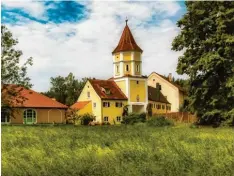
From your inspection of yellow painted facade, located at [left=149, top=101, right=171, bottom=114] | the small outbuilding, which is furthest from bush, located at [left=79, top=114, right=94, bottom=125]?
yellow painted facade, located at [left=149, top=101, right=171, bottom=114]

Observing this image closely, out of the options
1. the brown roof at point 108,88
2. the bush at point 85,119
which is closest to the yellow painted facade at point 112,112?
the brown roof at point 108,88

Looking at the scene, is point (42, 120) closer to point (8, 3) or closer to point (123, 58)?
point (123, 58)

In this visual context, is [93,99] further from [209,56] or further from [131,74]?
[209,56]

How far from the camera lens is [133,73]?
184ft

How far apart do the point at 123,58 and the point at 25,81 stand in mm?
32016

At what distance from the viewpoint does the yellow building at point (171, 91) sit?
65.5m

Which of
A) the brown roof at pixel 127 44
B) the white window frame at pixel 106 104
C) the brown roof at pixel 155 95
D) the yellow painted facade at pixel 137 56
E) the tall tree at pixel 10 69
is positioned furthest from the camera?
the brown roof at pixel 155 95

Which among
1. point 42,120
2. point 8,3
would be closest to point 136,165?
point 8,3

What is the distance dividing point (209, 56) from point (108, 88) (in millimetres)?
29233

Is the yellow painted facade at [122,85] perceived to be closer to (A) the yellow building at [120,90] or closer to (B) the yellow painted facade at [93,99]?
(A) the yellow building at [120,90]

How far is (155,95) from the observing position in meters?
63.1

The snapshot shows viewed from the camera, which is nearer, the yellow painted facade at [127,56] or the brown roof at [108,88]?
the brown roof at [108,88]

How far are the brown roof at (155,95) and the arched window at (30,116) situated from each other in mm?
18841

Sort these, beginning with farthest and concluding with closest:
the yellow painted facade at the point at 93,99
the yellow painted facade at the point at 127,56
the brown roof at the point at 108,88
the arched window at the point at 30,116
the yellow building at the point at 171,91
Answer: the yellow building at the point at 171,91 → the yellow painted facade at the point at 127,56 → the brown roof at the point at 108,88 → the yellow painted facade at the point at 93,99 → the arched window at the point at 30,116
